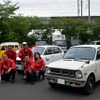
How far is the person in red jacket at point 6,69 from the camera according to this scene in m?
9.12

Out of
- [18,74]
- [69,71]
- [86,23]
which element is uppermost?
[86,23]

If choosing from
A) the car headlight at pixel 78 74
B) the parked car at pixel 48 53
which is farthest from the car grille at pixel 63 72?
the parked car at pixel 48 53

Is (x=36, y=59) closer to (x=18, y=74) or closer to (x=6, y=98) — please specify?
(x=18, y=74)

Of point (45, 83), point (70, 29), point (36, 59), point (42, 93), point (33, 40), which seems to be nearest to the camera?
point (42, 93)

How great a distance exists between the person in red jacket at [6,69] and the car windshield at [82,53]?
7.90 feet

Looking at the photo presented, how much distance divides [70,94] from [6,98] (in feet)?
6.92

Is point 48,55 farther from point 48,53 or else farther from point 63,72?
point 63,72

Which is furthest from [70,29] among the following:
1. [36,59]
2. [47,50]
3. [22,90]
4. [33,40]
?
[22,90]

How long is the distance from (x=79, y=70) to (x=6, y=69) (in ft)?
11.9

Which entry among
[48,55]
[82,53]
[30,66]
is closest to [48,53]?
[48,55]

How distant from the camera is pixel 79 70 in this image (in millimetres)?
6875

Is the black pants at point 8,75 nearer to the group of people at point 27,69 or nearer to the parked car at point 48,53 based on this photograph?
the group of people at point 27,69

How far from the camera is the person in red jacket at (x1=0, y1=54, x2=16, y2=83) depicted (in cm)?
912

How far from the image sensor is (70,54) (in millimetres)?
8398
